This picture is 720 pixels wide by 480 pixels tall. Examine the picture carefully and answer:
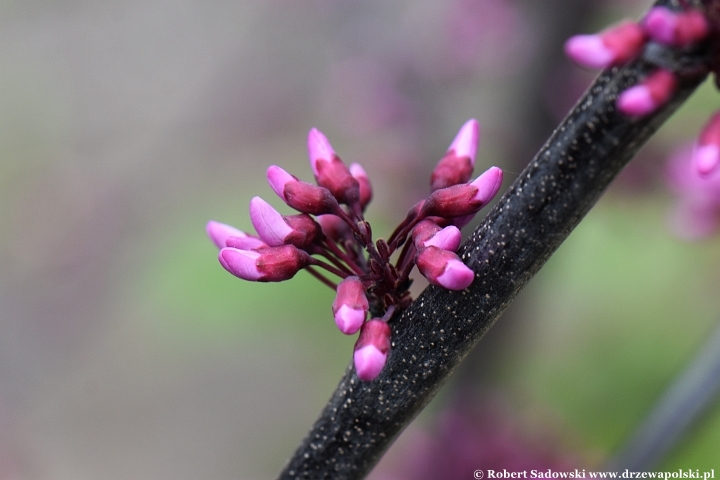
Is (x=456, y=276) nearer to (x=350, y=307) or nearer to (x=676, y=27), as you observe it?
(x=350, y=307)

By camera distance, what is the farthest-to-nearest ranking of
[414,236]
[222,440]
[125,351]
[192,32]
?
[192,32] → [125,351] → [222,440] → [414,236]

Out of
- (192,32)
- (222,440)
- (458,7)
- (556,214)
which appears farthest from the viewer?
(192,32)

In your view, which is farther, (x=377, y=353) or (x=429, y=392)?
(x=429, y=392)

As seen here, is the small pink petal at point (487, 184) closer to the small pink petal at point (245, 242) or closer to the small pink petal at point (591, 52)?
the small pink petal at point (591, 52)

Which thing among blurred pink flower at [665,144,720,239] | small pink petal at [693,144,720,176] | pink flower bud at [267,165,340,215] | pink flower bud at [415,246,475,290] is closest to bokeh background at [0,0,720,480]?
blurred pink flower at [665,144,720,239]

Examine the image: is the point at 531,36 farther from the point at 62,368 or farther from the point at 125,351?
the point at 62,368

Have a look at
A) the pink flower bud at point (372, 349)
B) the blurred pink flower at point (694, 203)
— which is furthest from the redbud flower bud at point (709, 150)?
the blurred pink flower at point (694, 203)

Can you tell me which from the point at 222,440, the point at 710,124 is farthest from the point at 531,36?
the point at 222,440

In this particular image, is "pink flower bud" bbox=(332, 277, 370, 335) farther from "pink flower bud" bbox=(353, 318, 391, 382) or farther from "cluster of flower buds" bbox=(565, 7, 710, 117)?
"cluster of flower buds" bbox=(565, 7, 710, 117)
